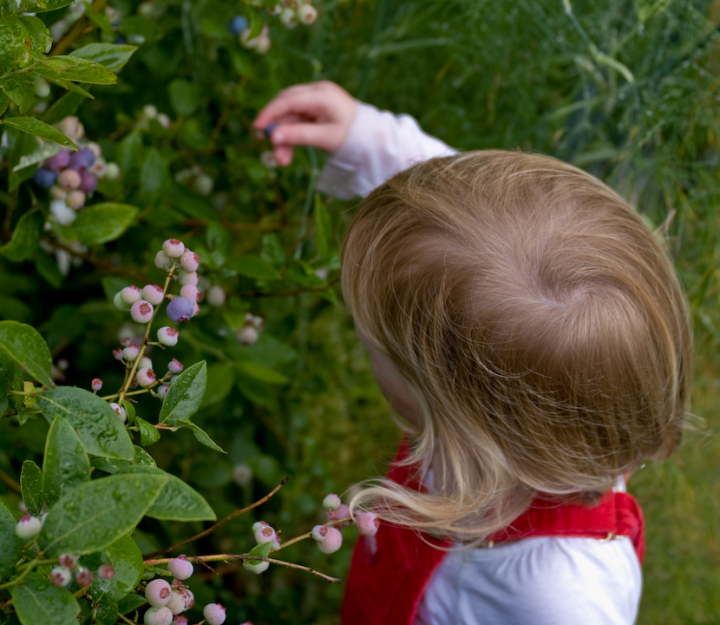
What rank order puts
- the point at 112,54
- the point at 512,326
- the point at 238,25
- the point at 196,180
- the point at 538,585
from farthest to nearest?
the point at 196,180 → the point at 238,25 → the point at 538,585 → the point at 512,326 → the point at 112,54

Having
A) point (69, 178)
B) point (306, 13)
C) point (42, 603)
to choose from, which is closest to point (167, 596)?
point (42, 603)

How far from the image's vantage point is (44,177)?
625mm

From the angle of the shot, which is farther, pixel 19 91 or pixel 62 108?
pixel 62 108

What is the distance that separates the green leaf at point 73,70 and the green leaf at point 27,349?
16cm

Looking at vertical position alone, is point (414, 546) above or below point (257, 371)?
below

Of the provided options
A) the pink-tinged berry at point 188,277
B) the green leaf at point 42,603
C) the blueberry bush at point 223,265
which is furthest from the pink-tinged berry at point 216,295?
the green leaf at point 42,603

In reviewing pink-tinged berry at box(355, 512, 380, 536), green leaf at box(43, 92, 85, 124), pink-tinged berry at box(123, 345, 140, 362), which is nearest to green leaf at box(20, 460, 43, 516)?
pink-tinged berry at box(123, 345, 140, 362)

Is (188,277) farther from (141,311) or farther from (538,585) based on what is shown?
(538,585)

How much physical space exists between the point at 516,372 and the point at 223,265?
0.33m

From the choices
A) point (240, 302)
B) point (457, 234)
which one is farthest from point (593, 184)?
point (240, 302)

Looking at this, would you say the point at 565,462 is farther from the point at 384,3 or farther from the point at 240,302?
the point at 384,3

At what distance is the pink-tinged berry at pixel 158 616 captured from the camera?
375 mm

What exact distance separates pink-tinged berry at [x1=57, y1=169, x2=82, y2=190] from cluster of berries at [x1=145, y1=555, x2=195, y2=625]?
406mm

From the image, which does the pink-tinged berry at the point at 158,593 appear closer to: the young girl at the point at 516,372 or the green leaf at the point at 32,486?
the green leaf at the point at 32,486
